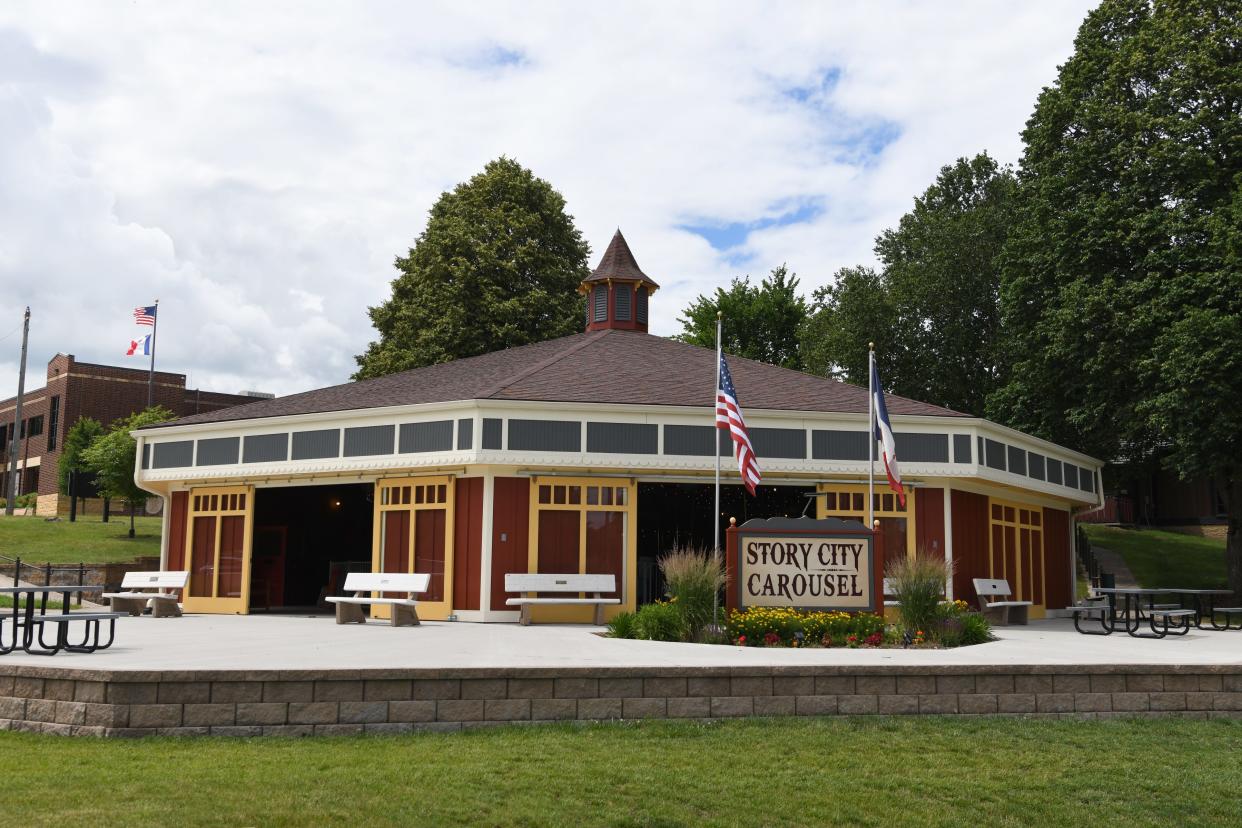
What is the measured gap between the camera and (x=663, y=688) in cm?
972

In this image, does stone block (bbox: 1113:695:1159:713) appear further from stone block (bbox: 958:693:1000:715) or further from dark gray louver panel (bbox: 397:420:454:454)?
dark gray louver panel (bbox: 397:420:454:454)

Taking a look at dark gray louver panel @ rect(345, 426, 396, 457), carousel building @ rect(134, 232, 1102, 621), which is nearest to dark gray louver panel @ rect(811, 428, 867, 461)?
carousel building @ rect(134, 232, 1102, 621)

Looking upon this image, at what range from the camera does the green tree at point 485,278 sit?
37.4 m

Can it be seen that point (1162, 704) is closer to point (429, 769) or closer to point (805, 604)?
point (805, 604)

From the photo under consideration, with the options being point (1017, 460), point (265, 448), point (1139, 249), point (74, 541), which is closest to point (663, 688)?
point (265, 448)

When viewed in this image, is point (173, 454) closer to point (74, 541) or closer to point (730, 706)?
point (730, 706)

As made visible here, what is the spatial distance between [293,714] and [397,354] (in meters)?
30.0

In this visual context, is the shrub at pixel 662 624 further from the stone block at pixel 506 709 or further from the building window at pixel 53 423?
the building window at pixel 53 423

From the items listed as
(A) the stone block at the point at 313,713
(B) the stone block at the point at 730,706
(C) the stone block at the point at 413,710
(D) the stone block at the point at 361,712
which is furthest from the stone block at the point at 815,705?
(A) the stone block at the point at 313,713

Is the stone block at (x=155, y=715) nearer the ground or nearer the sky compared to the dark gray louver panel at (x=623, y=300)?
nearer the ground

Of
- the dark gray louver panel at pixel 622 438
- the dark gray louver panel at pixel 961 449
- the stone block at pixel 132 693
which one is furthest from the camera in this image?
the dark gray louver panel at pixel 961 449

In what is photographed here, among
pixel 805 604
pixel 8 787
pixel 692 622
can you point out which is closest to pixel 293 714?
pixel 8 787

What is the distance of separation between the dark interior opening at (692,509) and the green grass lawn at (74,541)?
16.8 m

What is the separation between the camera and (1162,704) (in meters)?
10.4
